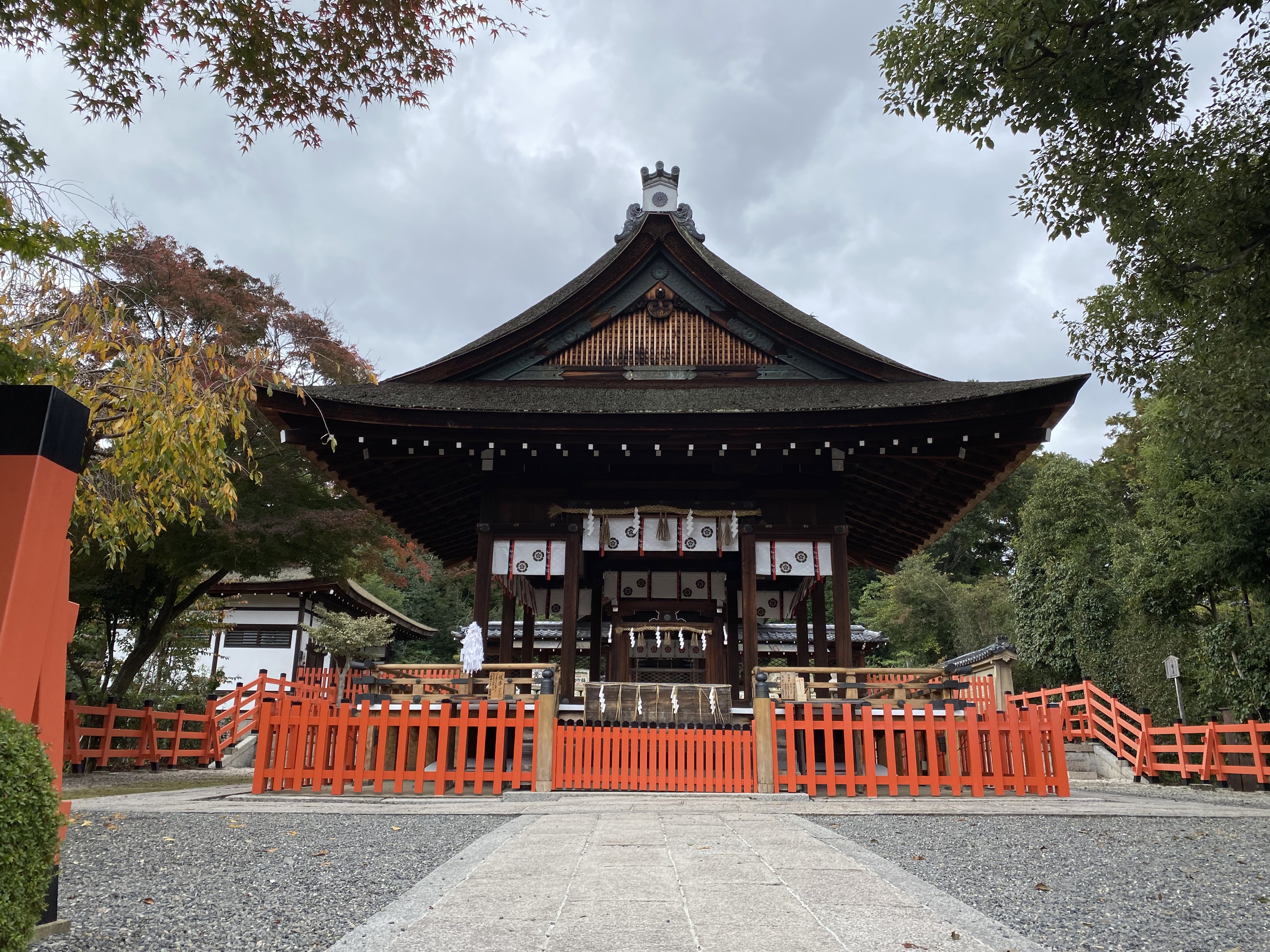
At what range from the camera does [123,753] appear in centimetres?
1212

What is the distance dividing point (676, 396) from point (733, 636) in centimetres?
570

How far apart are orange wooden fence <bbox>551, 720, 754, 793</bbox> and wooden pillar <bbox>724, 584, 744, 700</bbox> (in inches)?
259

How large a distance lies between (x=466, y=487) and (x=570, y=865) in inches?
353

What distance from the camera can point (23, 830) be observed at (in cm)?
199

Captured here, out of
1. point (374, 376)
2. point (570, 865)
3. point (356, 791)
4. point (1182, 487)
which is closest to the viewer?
point (570, 865)

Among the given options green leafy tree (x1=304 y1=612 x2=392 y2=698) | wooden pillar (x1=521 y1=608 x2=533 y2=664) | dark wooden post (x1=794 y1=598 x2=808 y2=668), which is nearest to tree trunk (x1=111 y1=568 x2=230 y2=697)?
wooden pillar (x1=521 y1=608 x2=533 y2=664)

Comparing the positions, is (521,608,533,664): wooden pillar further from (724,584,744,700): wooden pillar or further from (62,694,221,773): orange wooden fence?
(62,694,221,773): orange wooden fence

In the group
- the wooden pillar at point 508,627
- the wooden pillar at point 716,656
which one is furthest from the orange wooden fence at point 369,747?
the wooden pillar at point 716,656

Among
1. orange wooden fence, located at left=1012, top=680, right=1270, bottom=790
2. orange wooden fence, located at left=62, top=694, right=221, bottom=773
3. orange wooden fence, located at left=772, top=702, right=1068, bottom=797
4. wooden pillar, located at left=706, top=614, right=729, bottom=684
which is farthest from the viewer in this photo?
wooden pillar, located at left=706, top=614, right=729, bottom=684

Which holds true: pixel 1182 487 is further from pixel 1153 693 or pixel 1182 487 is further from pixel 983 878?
pixel 983 878

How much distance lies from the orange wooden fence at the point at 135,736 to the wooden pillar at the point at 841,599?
10.6 m

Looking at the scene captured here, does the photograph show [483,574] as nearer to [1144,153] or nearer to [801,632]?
[801,632]

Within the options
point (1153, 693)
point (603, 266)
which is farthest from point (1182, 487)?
point (603, 266)

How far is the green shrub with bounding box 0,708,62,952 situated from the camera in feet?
6.34
